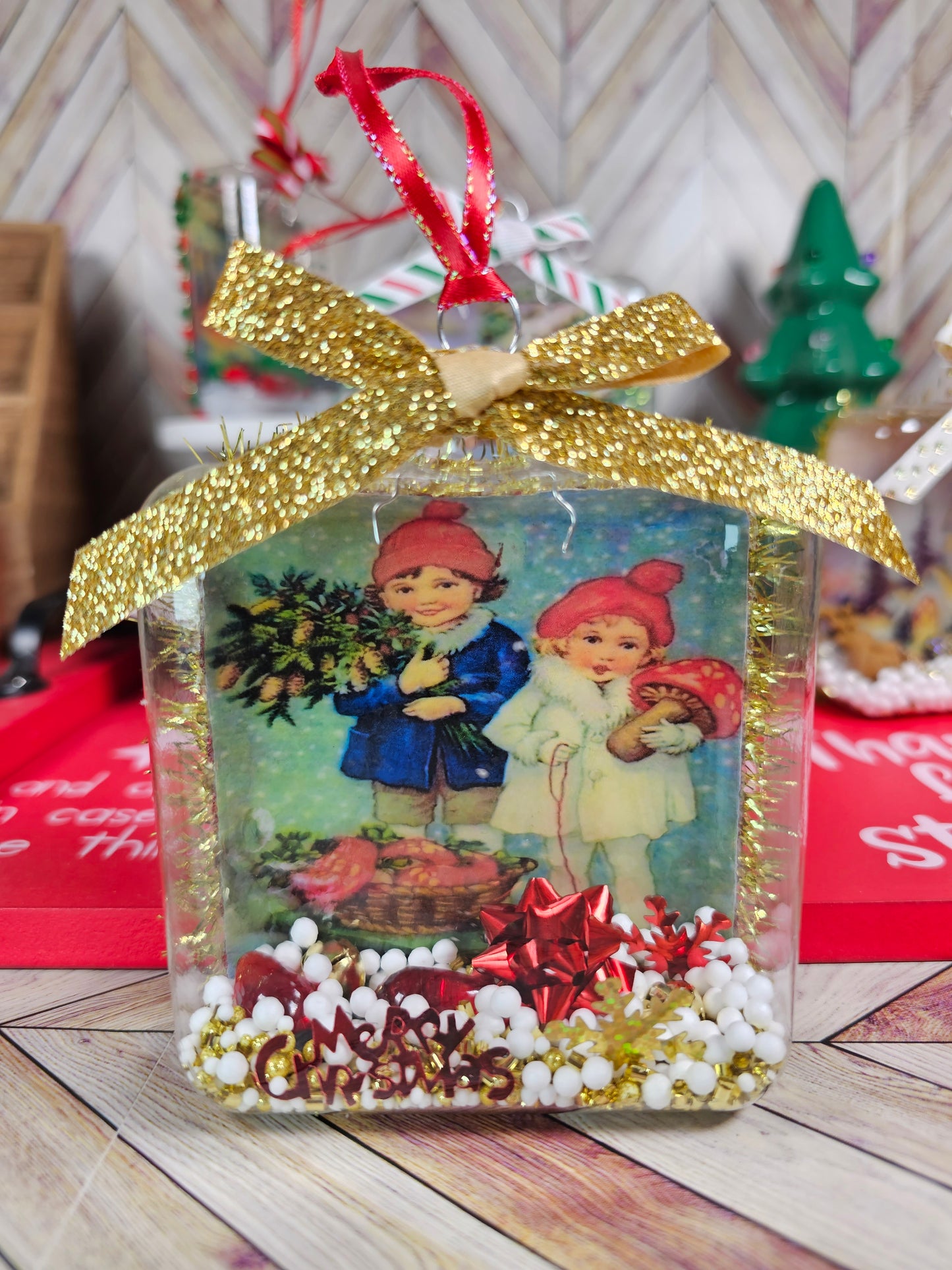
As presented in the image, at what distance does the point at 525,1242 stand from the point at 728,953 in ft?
0.52

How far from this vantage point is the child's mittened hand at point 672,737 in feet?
1.46

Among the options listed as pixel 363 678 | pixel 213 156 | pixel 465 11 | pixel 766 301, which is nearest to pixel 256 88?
pixel 213 156

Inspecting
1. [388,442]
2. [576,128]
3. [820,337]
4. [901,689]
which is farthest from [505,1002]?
[576,128]

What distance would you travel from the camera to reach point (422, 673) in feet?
1.44

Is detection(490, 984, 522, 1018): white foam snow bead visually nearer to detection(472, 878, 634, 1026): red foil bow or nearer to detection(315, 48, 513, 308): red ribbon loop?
detection(472, 878, 634, 1026): red foil bow

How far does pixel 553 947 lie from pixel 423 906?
7cm

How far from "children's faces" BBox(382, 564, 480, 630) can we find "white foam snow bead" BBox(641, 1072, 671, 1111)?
0.69 ft

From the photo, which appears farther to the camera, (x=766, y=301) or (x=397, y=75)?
(x=766, y=301)

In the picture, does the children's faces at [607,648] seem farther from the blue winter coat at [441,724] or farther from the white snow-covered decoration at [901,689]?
the white snow-covered decoration at [901,689]

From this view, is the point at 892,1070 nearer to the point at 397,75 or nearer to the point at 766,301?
the point at 397,75

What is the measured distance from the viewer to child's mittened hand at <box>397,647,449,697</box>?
1.43 ft

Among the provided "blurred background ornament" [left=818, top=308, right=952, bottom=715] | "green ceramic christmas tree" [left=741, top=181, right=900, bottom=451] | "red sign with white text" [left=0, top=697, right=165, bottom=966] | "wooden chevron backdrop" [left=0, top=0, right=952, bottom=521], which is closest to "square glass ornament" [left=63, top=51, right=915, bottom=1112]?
"red sign with white text" [left=0, top=697, right=165, bottom=966]

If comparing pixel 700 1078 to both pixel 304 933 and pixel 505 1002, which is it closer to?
pixel 505 1002

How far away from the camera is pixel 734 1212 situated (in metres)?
0.36
